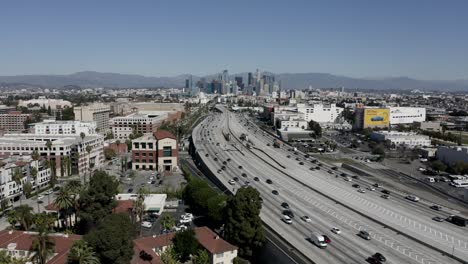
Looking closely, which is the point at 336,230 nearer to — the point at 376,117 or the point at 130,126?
the point at 130,126

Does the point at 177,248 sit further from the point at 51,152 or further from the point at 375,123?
the point at 375,123

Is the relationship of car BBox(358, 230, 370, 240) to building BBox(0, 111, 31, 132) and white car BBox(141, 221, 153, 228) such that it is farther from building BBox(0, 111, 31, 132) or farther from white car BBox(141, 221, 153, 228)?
building BBox(0, 111, 31, 132)

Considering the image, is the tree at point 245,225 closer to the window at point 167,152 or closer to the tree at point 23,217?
the tree at point 23,217

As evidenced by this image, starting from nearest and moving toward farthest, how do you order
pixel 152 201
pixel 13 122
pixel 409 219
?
pixel 409 219, pixel 152 201, pixel 13 122

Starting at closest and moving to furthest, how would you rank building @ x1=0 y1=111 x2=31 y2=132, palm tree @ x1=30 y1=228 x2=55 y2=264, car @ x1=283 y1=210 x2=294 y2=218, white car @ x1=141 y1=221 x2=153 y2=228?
palm tree @ x1=30 y1=228 x2=55 y2=264, car @ x1=283 y1=210 x2=294 y2=218, white car @ x1=141 y1=221 x2=153 y2=228, building @ x1=0 y1=111 x2=31 y2=132

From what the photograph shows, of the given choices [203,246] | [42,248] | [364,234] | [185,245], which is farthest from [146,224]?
[364,234]

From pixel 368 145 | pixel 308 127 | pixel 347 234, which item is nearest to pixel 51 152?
pixel 347 234

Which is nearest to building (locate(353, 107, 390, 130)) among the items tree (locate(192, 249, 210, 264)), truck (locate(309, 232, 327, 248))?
truck (locate(309, 232, 327, 248))
